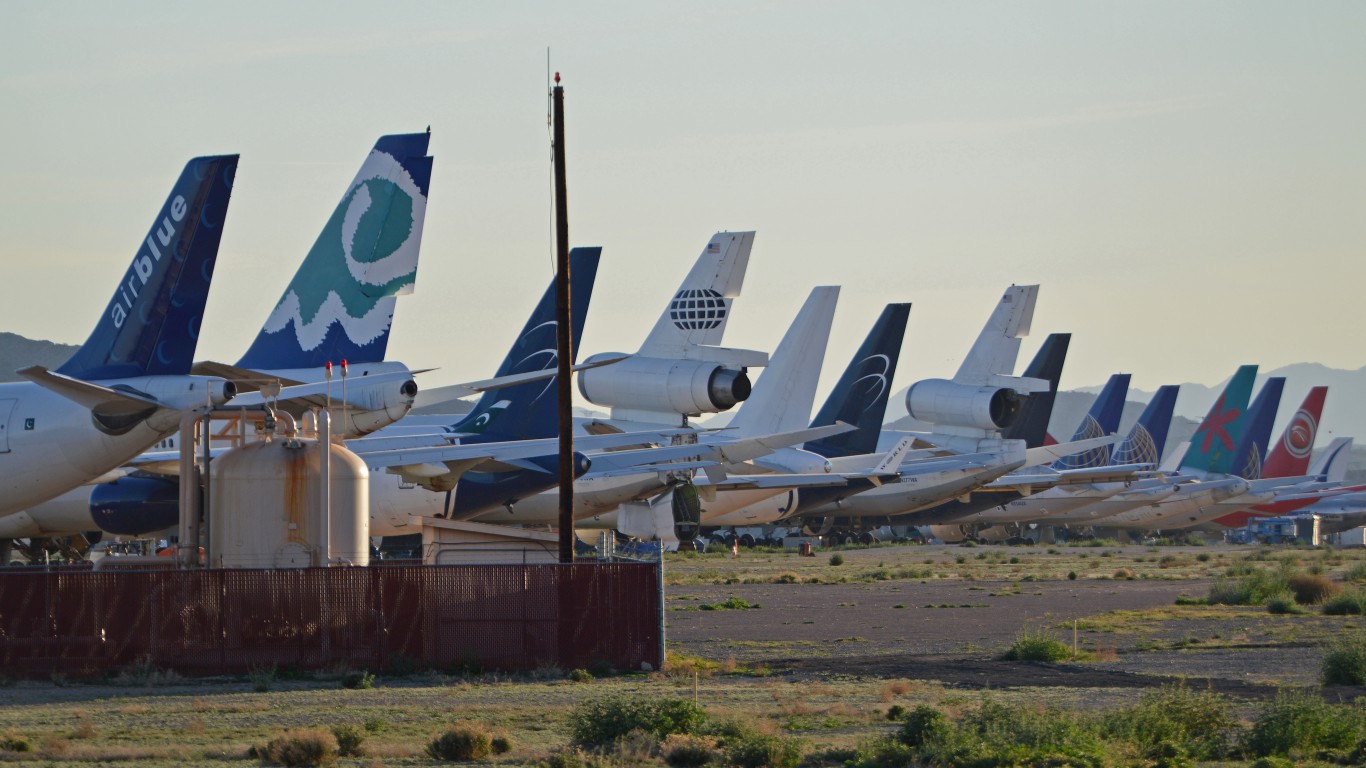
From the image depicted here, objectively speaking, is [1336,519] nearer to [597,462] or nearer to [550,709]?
[597,462]

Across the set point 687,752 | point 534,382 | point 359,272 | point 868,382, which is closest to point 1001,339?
point 868,382

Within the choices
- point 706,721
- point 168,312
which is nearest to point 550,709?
point 706,721

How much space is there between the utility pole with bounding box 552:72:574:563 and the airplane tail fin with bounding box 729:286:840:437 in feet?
108

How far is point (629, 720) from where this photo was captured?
14570mm

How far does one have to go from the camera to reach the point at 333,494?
23016mm

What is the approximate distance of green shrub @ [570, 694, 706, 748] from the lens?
14.4 meters

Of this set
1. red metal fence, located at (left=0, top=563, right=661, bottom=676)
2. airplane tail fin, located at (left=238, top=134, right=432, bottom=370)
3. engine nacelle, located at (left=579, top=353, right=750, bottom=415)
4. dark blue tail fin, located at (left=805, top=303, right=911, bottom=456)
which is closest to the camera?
red metal fence, located at (left=0, top=563, right=661, bottom=676)

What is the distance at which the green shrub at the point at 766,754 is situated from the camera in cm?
1312

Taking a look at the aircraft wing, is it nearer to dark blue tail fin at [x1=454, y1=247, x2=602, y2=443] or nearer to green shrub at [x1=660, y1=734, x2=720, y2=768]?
green shrub at [x1=660, y1=734, x2=720, y2=768]

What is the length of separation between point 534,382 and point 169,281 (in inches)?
686

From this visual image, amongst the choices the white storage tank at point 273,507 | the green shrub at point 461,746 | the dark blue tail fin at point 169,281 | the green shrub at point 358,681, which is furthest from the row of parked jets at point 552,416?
the green shrub at point 461,746

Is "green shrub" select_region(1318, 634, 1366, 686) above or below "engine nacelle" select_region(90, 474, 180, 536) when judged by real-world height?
below

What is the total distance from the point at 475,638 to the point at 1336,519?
104 meters

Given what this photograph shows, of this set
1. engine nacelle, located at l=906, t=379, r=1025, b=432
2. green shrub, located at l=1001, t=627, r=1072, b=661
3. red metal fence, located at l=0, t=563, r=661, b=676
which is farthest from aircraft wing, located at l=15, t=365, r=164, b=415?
engine nacelle, located at l=906, t=379, r=1025, b=432
